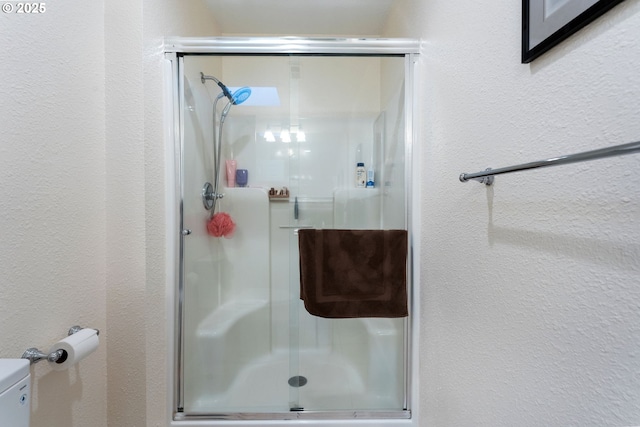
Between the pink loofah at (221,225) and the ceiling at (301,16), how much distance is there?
1287mm

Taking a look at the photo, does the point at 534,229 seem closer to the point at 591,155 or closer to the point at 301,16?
the point at 591,155

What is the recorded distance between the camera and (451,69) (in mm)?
985

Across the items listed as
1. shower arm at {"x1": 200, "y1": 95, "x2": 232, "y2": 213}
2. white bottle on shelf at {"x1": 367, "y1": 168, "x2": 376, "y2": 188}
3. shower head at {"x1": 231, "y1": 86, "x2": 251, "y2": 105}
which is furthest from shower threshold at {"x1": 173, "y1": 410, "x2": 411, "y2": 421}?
shower head at {"x1": 231, "y1": 86, "x2": 251, "y2": 105}

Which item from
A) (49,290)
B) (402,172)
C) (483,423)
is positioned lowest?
(483,423)

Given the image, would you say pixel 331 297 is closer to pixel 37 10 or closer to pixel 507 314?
pixel 507 314

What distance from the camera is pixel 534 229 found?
62cm

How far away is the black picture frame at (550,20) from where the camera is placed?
47 centimetres

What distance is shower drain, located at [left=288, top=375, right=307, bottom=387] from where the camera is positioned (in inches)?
54.5

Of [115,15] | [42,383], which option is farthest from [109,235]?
[115,15]

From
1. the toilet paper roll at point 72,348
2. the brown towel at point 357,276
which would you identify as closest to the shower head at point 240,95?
the brown towel at point 357,276

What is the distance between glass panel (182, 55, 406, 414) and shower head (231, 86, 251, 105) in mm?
21

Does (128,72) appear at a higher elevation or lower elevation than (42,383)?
higher

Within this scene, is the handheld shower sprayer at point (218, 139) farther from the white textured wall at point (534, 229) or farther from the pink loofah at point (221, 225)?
the white textured wall at point (534, 229)

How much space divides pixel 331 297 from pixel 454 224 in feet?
1.92
